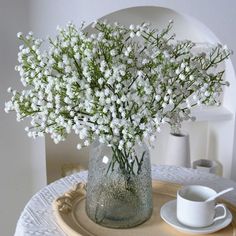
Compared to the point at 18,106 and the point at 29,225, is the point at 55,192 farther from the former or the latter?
the point at 18,106

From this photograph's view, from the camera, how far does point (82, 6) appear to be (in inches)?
65.2

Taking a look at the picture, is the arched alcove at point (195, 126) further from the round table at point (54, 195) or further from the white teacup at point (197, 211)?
the white teacup at point (197, 211)

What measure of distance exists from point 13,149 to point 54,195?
0.53 m

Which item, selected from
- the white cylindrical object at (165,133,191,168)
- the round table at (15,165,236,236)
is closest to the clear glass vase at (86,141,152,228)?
the round table at (15,165,236,236)

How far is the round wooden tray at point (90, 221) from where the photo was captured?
1.08m

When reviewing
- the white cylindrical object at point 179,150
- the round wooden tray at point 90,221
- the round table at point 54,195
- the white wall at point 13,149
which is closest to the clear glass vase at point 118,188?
the round wooden tray at point 90,221

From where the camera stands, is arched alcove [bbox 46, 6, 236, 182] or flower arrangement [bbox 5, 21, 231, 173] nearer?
flower arrangement [bbox 5, 21, 231, 173]

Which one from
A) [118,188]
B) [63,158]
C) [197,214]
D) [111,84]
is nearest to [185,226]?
[197,214]

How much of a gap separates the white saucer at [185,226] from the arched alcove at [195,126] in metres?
0.94

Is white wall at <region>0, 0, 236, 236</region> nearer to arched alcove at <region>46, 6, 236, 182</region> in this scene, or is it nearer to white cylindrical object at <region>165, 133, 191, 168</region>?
arched alcove at <region>46, 6, 236, 182</region>

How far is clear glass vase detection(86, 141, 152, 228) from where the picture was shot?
1.08 meters

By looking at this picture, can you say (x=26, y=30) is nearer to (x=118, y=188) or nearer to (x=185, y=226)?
(x=118, y=188)

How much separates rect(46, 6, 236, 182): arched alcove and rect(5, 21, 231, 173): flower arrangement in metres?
0.92

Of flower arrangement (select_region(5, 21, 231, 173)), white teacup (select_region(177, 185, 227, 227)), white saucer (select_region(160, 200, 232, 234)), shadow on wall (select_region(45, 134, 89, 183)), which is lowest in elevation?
shadow on wall (select_region(45, 134, 89, 183))
